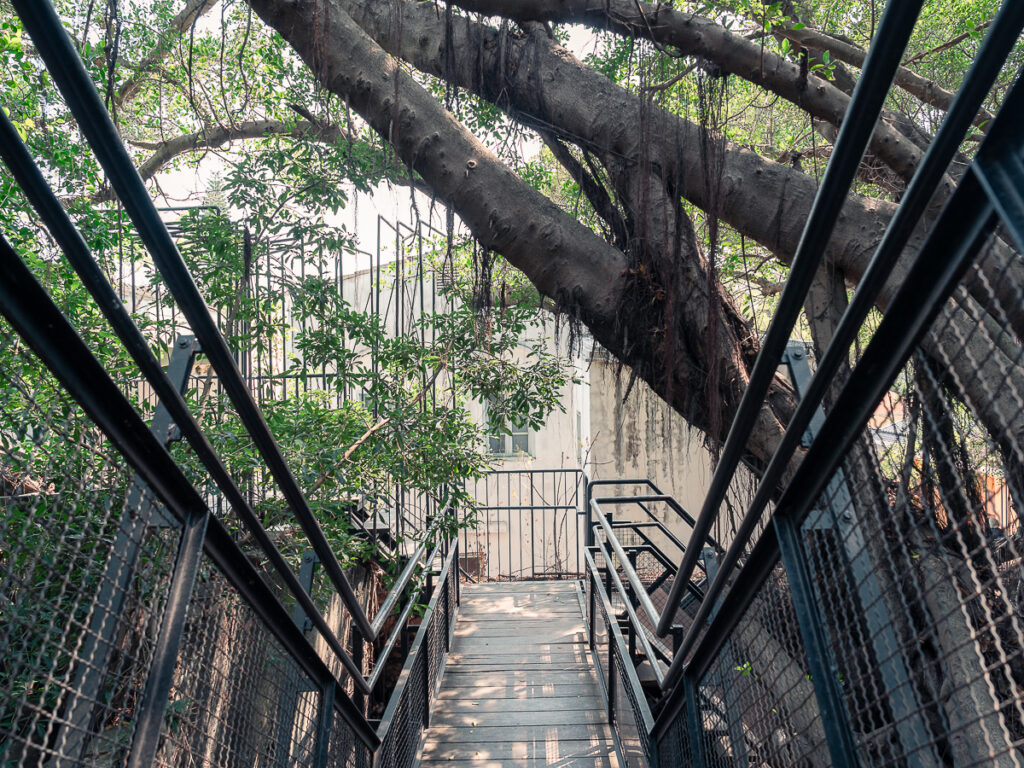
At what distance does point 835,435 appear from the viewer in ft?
3.43

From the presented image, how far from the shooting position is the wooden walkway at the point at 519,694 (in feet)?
10.9

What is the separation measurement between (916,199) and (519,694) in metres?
3.83

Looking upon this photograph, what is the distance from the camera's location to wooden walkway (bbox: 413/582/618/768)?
10.9 feet

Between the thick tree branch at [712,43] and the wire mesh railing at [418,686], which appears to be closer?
the wire mesh railing at [418,686]

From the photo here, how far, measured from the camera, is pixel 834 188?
38.1 inches

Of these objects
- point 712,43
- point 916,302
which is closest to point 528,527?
point 712,43

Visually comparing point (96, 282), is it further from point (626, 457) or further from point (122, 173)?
point (626, 457)

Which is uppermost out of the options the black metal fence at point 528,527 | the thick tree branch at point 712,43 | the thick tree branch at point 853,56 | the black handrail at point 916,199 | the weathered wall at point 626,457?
the weathered wall at point 626,457

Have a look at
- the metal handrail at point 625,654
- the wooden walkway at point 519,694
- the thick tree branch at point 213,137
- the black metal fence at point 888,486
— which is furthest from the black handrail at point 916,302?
the thick tree branch at point 213,137

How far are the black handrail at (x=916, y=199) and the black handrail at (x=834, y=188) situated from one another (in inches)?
3.7

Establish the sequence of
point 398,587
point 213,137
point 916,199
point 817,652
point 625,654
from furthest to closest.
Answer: point 213,137
point 625,654
point 398,587
point 817,652
point 916,199

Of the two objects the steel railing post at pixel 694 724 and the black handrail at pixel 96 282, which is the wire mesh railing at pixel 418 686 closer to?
the steel railing post at pixel 694 724

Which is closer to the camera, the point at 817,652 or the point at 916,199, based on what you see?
the point at 916,199

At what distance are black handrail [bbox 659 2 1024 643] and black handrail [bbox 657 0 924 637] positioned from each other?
93 mm
